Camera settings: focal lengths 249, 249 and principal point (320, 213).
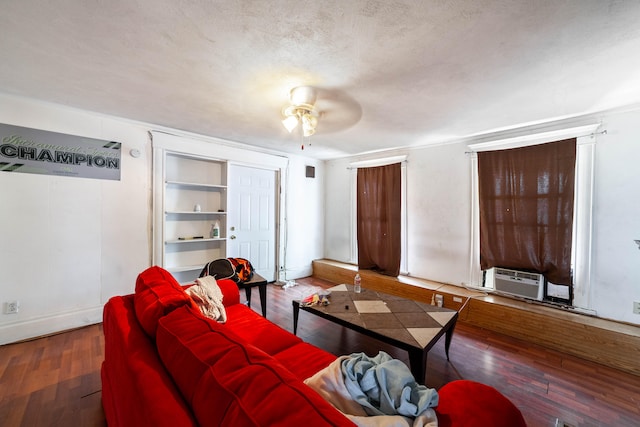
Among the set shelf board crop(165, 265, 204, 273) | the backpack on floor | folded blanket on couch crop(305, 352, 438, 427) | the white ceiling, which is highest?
the white ceiling

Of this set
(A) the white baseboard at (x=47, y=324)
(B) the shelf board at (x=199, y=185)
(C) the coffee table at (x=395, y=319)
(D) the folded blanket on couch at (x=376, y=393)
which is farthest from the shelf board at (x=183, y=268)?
(D) the folded blanket on couch at (x=376, y=393)

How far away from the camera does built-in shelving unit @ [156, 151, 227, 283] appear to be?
11.2 feet

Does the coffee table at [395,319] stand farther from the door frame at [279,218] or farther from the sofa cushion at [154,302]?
the door frame at [279,218]

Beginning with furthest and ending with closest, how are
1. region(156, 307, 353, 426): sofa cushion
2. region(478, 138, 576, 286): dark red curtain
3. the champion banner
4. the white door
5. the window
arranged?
the white door, region(478, 138, 576, 286): dark red curtain, the window, the champion banner, region(156, 307, 353, 426): sofa cushion

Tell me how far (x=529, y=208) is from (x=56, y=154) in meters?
5.16

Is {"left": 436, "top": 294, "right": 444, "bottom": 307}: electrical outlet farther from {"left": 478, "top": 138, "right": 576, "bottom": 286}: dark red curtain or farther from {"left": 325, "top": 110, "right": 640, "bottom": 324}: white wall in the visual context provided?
{"left": 478, "top": 138, "right": 576, "bottom": 286}: dark red curtain

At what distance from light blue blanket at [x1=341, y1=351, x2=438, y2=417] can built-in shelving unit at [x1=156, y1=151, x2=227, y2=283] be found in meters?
3.17

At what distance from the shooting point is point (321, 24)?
138 cm

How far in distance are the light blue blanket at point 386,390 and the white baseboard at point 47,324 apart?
10.8 feet

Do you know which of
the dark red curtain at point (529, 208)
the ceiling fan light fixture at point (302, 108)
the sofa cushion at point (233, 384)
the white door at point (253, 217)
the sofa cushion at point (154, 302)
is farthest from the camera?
the white door at point (253, 217)

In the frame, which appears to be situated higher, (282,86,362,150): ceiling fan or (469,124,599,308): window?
(282,86,362,150): ceiling fan

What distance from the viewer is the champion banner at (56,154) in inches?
93.2

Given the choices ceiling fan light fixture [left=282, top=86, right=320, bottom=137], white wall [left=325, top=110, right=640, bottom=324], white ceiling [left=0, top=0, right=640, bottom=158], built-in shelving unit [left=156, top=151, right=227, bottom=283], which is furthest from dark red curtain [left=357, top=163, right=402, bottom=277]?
built-in shelving unit [left=156, top=151, right=227, bottom=283]

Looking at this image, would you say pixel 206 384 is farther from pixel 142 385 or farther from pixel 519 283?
pixel 519 283
